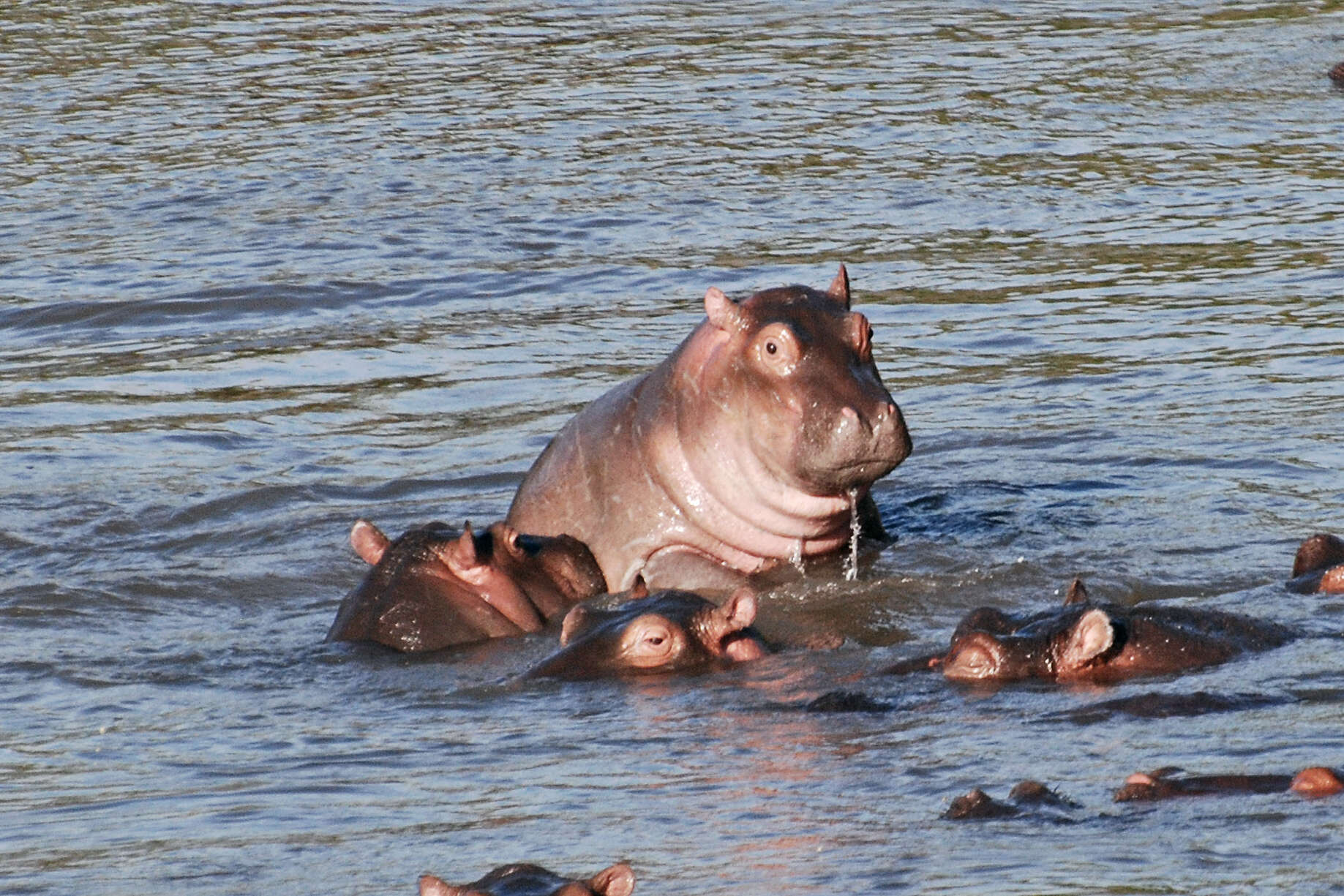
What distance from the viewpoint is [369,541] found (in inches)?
286

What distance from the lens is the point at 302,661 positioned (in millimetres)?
6973

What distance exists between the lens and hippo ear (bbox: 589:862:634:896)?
3.94 metres

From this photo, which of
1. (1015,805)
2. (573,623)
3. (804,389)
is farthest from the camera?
(804,389)

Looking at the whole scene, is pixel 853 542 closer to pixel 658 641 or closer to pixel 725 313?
pixel 725 313

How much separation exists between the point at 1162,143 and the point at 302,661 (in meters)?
8.93

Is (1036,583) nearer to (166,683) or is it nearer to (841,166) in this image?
(166,683)

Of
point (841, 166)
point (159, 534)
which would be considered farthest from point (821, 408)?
point (841, 166)

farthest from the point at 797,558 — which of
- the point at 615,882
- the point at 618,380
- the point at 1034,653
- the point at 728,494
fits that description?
the point at 615,882

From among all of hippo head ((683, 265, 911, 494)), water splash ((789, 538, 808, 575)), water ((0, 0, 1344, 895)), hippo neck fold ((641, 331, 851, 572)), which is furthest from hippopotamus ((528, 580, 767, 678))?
water splash ((789, 538, 808, 575))

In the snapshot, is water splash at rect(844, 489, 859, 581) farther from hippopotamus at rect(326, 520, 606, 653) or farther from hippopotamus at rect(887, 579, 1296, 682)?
hippopotamus at rect(887, 579, 1296, 682)

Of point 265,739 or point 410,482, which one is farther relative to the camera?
point 410,482

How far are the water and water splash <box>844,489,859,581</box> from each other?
0.07 m

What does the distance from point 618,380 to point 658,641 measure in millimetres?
3995

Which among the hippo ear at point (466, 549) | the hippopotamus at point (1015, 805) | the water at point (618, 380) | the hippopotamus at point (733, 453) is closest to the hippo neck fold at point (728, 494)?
the hippopotamus at point (733, 453)
